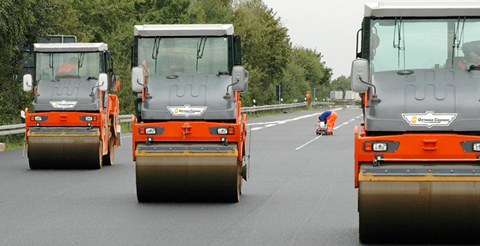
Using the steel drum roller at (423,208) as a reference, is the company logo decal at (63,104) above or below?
above

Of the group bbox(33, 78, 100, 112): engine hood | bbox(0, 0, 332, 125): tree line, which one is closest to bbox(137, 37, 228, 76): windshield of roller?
bbox(33, 78, 100, 112): engine hood

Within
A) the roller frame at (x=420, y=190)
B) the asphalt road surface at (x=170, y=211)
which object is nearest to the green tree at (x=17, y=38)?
the asphalt road surface at (x=170, y=211)

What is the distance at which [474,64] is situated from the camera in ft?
32.3

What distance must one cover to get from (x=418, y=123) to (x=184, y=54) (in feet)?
19.4

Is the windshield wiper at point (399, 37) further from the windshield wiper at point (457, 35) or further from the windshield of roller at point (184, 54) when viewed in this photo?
the windshield of roller at point (184, 54)

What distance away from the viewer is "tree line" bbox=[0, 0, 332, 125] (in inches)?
1194

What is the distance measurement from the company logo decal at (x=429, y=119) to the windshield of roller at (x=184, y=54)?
5.46m

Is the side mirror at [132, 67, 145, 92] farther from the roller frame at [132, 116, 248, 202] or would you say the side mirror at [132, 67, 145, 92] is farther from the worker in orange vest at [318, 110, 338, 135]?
the worker in orange vest at [318, 110, 338, 135]

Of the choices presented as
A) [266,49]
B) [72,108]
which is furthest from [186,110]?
[266,49]

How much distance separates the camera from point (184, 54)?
14398 mm

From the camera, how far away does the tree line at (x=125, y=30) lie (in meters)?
30.3

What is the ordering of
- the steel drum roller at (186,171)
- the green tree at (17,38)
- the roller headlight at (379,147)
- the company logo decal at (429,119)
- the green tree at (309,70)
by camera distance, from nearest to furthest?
the roller headlight at (379,147)
the company logo decal at (429,119)
the steel drum roller at (186,171)
the green tree at (17,38)
the green tree at (309,70)

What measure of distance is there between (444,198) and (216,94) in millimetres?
5478

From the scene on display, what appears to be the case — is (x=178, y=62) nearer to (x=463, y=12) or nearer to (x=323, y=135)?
(x=463, y=12)
